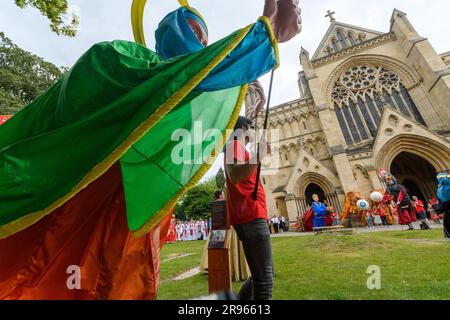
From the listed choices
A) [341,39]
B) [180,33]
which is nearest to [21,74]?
[180,33]

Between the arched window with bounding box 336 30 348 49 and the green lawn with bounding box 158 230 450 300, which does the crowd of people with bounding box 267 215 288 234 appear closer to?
the green lawn with bounding box 158 230 450 300

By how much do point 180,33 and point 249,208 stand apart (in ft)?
5.94

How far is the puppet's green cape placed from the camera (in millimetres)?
1426

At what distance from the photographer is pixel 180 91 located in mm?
1440

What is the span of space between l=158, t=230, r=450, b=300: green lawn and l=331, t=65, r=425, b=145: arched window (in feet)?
58.8

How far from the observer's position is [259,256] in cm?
206

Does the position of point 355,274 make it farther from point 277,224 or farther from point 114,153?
point 277,224

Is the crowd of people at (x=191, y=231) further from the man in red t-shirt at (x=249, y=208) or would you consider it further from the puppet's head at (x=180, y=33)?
the puppet's head at (x=180, y=33)

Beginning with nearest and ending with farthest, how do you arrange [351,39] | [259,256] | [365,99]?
[259,256] < [365,99] < [351,39]

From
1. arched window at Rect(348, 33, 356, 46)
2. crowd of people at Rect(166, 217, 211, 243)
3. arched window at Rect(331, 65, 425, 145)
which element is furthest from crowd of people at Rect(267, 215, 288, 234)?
arched window at Rect(348, 33, 356, 46)

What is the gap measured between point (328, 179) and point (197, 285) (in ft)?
60.5

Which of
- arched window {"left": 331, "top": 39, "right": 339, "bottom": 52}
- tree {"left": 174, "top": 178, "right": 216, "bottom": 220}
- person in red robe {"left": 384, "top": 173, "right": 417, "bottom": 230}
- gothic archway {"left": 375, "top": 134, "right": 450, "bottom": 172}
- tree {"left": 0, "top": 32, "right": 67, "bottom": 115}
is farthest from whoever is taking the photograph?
tree {"left": 174, "top": 178, "right": 216, "bottom": 220}

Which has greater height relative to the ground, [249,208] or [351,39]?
[351,39]
